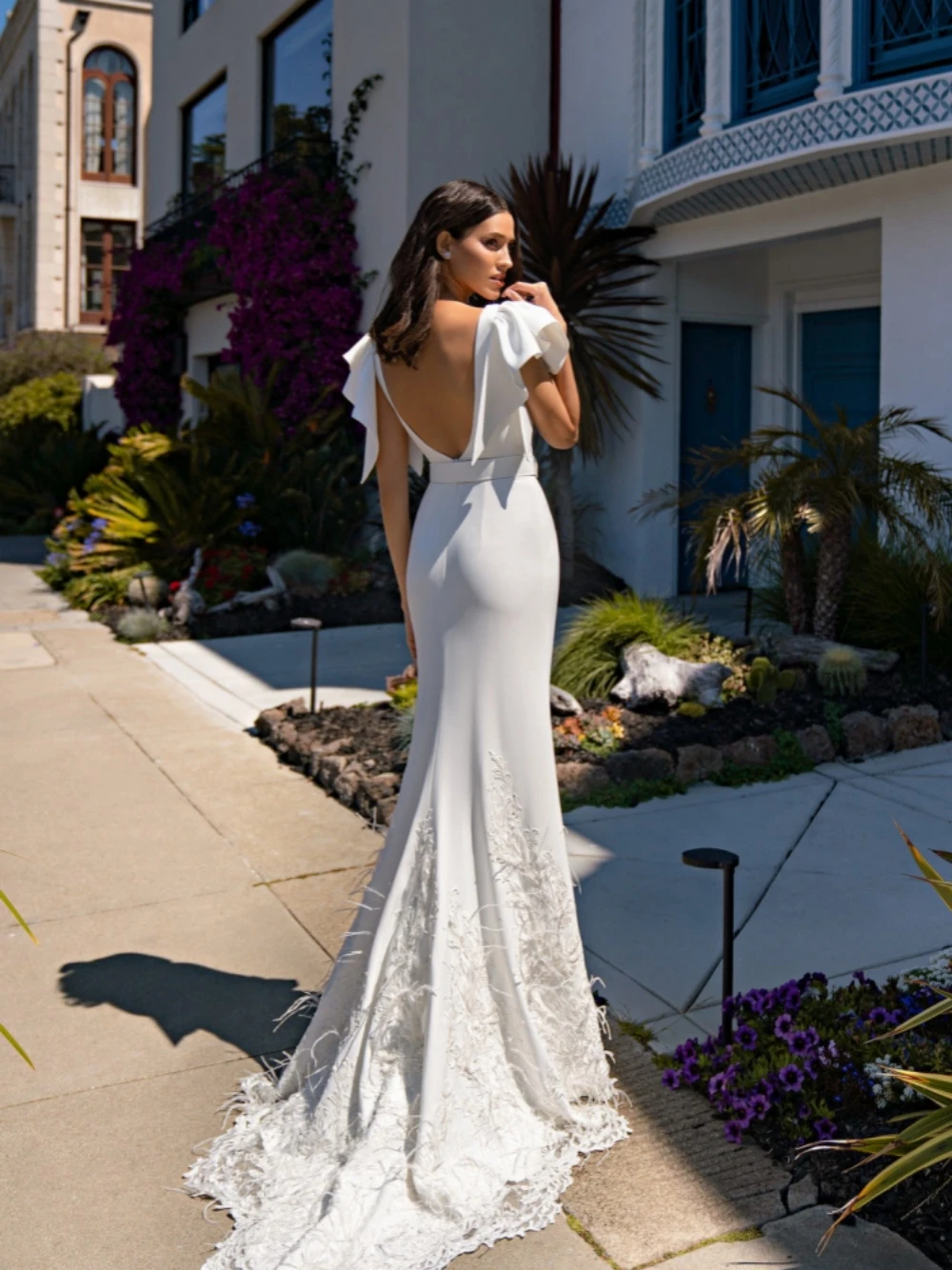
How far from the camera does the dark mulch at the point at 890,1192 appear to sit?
262cm

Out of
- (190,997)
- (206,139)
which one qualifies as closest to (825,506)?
(190,997)

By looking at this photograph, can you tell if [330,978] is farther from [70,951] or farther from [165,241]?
[165,241]

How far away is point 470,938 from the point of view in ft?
9.69

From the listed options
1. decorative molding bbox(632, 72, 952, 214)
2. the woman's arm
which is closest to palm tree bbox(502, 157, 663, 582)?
decorative molding bbox(632, 72, 952, 214)

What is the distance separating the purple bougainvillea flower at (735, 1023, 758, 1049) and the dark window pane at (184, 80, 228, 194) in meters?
14.5

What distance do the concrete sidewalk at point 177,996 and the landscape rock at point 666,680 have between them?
1.17 metres

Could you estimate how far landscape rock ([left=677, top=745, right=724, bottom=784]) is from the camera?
19.2 feet

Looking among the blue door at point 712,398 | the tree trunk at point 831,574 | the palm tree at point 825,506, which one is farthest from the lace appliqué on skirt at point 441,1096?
the blue door at point 712,398

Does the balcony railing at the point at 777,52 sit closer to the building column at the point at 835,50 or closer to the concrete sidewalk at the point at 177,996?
the building column at the point at 835,50

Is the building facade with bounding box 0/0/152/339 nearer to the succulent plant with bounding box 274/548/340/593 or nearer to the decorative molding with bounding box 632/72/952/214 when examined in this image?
the succulent plant with bounding box 274/548/340/593

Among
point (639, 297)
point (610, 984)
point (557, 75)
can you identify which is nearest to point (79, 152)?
point (557, 75)

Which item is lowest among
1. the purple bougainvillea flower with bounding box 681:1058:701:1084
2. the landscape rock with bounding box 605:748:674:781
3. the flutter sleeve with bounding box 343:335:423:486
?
the purple bougainvillea flower with bounding box 681:1058:701:1084

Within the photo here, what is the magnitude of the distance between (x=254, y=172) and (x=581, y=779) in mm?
10161

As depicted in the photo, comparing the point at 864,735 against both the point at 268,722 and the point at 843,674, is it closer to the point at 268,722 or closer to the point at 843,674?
the point at 843,674
